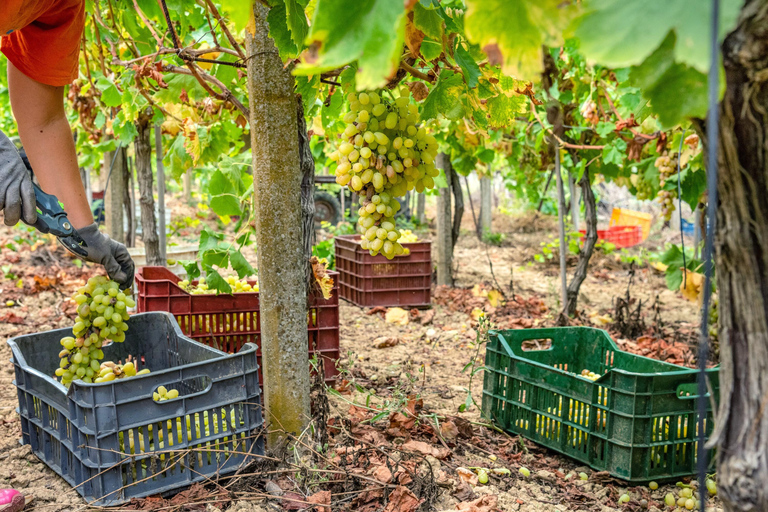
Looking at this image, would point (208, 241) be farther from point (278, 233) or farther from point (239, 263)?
point (278, 233)

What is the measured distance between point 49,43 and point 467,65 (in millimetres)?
1535

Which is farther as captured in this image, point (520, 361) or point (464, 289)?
point (464, 289)

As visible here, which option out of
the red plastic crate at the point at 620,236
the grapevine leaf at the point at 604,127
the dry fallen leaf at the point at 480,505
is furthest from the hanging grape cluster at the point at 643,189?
the red plastic crate at the point at 620,236

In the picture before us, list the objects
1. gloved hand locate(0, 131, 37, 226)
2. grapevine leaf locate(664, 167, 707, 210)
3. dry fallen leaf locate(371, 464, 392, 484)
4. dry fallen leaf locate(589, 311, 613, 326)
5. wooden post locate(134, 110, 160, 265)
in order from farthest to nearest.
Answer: dry fallen leaf locate(589, 311, 613, 326)
wooden post locate(134, 110, 160, 265)
grapevine leaf locate(664, 167, 707, 210)
dry fallen leaf locate(371, 464, 392, 484)
gloved hand locate(0, 131, 37, 226)

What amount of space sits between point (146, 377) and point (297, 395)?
590mm

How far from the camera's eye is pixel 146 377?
2.14 meters

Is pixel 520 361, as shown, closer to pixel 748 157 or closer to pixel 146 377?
pixel 146 377

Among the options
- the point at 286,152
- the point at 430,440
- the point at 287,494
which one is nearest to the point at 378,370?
A: the point at 430,440

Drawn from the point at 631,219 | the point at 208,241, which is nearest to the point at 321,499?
the point at 208,241

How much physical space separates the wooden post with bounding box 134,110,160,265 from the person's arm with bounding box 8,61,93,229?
2269 mm

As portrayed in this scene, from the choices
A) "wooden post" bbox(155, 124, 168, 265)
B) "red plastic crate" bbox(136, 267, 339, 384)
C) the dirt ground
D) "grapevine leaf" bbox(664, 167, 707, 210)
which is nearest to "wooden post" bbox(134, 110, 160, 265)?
"wooden post" bbox(155, 124, 168, 265)

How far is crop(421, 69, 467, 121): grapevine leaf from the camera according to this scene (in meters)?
1.83

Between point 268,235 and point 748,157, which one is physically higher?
point 748,157

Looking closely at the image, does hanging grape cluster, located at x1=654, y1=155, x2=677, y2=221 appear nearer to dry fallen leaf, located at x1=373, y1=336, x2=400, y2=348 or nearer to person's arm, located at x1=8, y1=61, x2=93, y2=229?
dry fallen leaf, located at x1=373, y1=336, x2=400, y2=348
